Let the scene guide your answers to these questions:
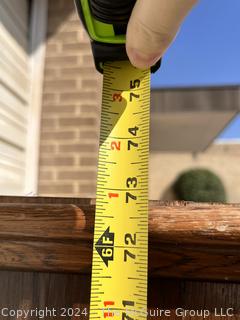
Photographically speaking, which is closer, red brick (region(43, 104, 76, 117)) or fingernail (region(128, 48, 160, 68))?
fingernail (region(128, 48, 160, 68))

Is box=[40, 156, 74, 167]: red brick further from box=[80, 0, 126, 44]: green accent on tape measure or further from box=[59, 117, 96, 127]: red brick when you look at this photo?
box=[80, 0, 126, 44]: green accent on tape measure

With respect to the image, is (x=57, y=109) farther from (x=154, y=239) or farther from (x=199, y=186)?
(x=199, y=186)

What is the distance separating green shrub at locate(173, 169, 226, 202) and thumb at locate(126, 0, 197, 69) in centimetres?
1688

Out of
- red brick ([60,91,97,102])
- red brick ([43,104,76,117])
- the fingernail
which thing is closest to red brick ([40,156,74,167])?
red brick ([43,104,76,117])

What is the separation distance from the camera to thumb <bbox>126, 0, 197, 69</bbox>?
80cm

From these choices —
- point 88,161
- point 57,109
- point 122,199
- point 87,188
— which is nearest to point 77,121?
point 57,109

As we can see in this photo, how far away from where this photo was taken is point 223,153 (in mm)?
18719

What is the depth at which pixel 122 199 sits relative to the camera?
1.02 meters

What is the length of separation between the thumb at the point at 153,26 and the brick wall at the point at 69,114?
268 centimetres

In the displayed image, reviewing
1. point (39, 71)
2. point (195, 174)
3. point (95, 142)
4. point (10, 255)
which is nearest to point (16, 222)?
point (10, 255)

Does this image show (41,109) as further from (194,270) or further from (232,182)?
(232,182)

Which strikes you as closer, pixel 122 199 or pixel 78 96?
pixel 122 199

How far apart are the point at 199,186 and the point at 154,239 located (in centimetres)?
1701

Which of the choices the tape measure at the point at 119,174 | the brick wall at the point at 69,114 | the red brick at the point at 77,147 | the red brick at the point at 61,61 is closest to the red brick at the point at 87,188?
the brick wall at the point at 69,114
